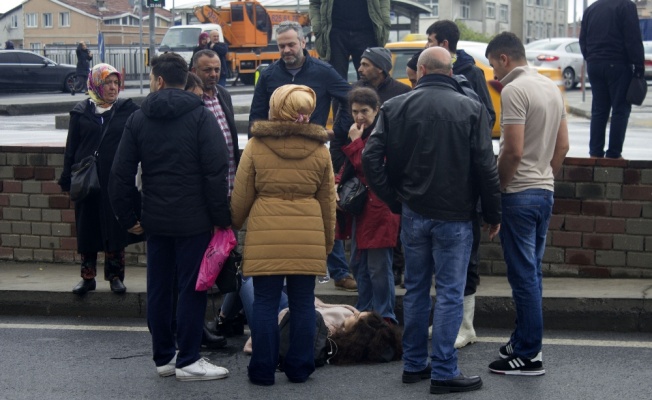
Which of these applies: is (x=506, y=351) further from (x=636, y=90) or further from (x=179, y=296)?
(x=636, y=90)

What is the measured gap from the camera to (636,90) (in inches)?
358

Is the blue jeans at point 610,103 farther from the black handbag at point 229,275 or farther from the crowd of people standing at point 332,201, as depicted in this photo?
the black handbag at point 229,275

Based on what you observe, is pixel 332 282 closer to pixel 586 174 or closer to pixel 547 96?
pixel 586 174

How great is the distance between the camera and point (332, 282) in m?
8.14

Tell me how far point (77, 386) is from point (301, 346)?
4.09ft

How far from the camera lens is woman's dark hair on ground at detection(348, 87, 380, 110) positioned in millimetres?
6781

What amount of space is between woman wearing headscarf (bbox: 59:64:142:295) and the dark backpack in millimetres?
1430

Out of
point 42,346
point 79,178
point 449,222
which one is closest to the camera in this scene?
point 449,222

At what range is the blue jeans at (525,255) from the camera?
6.06 meters

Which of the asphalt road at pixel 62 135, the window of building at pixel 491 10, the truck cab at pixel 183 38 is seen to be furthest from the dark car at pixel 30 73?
the window of building at pixel 491 10

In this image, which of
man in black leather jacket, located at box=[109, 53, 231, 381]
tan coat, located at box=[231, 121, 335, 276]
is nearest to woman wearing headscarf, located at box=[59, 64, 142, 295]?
man in black leather jacket, located at box=[109, 53, 231, 381]

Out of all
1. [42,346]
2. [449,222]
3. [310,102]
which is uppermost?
[310,102]

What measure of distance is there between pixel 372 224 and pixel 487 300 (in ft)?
3.64

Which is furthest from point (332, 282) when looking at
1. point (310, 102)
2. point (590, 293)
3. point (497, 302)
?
point (310, 102)
